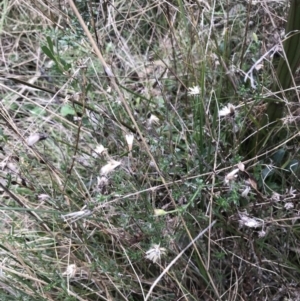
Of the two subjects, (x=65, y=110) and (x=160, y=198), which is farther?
(x=65, y=110)

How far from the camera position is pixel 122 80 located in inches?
54.0

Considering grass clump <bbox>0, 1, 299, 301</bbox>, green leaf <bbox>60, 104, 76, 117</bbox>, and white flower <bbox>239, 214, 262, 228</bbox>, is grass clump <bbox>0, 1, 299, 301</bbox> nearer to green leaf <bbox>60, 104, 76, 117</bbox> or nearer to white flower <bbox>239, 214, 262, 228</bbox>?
white flower <bbox>239, 214, 262, 228</bbox>

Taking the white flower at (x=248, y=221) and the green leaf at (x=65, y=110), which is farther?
the green leaf at (x=65, y=110)

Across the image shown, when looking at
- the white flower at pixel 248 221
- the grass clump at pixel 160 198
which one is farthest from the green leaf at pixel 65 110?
the white flower at pixel 248 221

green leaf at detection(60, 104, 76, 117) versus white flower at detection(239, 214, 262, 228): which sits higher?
green leaf at detection(60, 104, 76, 117)

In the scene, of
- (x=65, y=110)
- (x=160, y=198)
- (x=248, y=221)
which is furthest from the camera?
(x=65, y=110)

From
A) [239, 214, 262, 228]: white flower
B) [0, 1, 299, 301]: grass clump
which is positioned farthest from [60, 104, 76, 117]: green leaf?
[239, 214, 262, 228]: white flower

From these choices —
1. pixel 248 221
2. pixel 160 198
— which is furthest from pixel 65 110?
pixel 248 221

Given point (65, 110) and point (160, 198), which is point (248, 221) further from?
point (65, 110)

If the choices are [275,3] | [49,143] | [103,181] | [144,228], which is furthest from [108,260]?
[275,3]

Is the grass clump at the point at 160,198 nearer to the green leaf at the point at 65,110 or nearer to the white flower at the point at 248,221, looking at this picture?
the white flower at the point at 248,221

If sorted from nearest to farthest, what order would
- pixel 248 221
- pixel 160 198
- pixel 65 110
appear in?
pixel 248 221, pixel 160 198, pixel 65 110

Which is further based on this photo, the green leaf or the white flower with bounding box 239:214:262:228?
the green leaf

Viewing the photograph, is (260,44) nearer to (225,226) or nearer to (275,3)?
(275,3)
